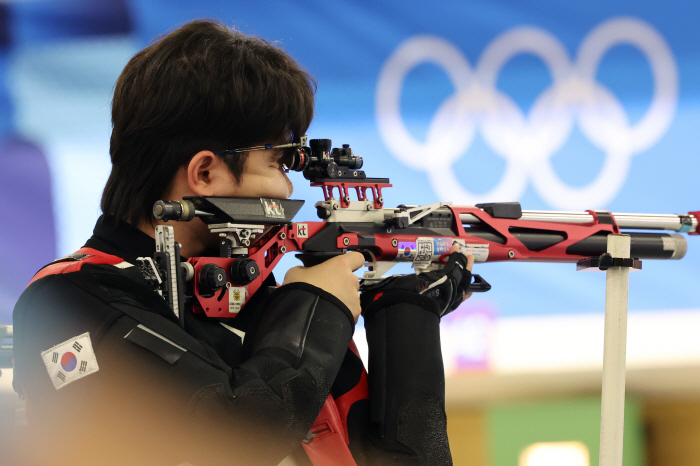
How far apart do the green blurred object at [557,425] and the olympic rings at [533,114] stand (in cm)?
66

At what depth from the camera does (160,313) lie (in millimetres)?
933

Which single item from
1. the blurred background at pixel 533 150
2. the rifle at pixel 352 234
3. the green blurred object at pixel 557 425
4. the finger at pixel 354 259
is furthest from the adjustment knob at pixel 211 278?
the green blurred object at pixel 557 425

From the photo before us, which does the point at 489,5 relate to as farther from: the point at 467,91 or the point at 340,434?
the point at 340,434

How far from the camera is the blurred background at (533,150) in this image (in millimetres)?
2137

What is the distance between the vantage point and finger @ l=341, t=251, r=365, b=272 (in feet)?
3.81

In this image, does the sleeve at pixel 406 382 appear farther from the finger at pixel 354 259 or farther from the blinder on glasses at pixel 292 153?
the blinder on glasses at pixel 292 153

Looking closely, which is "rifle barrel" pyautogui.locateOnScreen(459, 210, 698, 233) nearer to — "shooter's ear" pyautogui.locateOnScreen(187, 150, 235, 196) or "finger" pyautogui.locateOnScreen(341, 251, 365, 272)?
"finger" pyautogui.locateOnScreen(341, 251, 365, 272)

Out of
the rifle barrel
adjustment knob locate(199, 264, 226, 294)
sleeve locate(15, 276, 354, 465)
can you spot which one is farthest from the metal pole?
adjustment knob locate(199, 264, 226, 294)

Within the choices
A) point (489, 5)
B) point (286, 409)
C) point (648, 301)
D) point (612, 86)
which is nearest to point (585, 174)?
point (612, 86)

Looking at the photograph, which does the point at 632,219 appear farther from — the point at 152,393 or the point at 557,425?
the point at 152,393

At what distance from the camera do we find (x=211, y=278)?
3.24 feet

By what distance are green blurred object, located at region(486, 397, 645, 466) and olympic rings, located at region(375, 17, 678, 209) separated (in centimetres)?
66

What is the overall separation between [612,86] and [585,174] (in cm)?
31

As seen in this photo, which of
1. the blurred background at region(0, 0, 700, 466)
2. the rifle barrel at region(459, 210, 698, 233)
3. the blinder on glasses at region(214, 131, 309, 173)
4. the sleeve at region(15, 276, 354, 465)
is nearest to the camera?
the sleeve at region(15, 276, 354, 465)
